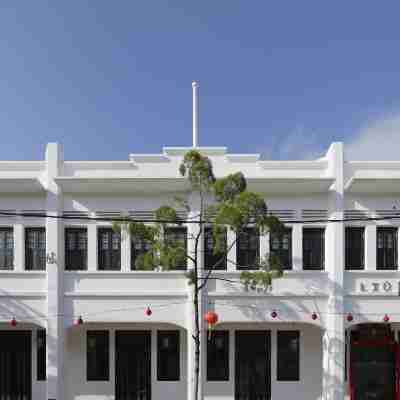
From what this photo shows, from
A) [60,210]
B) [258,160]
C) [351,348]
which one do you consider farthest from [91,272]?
[351,348]

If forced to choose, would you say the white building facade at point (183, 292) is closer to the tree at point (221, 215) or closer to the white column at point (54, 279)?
the white column at point (54, 279)

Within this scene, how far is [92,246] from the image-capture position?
33.0ft

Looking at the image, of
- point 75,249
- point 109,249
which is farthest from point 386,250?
point 75,249

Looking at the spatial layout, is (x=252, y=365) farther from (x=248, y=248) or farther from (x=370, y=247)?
(x=370, y=247)

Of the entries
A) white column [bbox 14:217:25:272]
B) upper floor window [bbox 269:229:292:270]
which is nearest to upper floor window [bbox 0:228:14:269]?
white column [bbox 14:217:25:272]

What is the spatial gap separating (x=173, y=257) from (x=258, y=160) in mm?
4361

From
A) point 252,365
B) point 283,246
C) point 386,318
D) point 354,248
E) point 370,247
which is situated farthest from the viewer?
point 252,365

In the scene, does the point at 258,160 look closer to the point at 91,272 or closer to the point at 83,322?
the point at 91,272

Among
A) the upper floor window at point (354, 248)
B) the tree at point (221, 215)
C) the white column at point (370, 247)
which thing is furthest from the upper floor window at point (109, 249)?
the white column at point (370, 247)

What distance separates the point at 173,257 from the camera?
7.42 m

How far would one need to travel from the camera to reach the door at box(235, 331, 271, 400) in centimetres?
1034

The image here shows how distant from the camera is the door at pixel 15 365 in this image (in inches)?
412

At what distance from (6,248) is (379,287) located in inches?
442

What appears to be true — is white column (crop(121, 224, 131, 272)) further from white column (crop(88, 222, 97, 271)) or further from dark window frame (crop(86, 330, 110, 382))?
dark window frame (crop(86, 330, 110, 382))
